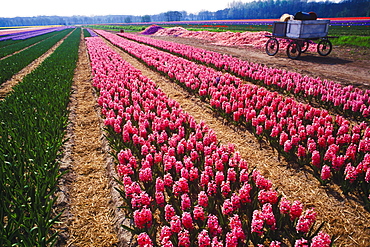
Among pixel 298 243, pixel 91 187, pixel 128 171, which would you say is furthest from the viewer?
pixel 91 187

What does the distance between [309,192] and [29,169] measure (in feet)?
16.9

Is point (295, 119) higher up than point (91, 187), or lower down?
higher up

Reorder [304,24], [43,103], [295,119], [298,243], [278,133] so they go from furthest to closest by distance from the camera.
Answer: [304,24], [43,103], [295,119], [278,133], [298,243]

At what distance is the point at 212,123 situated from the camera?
730 cm

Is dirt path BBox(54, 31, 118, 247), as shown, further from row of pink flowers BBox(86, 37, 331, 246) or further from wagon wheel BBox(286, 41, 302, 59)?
wagon wheel BBox(286, 41, 302, 59)

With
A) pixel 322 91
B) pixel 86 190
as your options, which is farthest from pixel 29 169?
pixel 322 91

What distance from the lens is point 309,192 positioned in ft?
13.8

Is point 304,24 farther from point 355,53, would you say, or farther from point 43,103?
point 43,103

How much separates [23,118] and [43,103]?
4.62 feet

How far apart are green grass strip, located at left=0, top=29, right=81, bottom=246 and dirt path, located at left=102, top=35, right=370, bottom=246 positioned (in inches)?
159

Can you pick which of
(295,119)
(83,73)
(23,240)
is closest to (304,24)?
(295,119)

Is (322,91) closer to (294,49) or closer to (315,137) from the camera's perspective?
(315,137)

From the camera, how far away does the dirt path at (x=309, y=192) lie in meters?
3.40

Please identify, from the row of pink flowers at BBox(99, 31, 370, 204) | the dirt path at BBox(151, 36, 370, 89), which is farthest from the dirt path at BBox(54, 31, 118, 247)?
the dirt path at BBox(151, 36, 370, 89)
